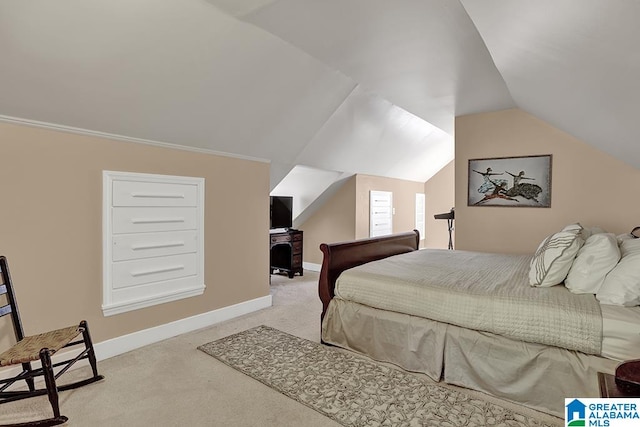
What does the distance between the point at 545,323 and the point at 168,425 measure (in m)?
2.11

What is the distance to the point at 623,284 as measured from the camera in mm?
1778

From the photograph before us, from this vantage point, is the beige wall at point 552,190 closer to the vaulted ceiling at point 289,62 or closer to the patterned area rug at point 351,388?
the vaulted ceiling at point 289,62

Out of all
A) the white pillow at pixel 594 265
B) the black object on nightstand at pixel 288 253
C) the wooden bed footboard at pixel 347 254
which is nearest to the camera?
the white pillow at pixel 594 265

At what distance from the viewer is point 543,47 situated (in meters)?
1.76

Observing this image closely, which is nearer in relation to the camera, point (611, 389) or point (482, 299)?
point (611, 389)

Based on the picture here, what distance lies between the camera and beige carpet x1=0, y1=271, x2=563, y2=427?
1.80 m

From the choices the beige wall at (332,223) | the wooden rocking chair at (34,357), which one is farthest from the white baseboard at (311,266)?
the wooden rocking chair at (34,357)

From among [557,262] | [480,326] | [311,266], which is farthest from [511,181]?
[311,266]

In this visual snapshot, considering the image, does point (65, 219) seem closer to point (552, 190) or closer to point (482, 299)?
point (482, 299)

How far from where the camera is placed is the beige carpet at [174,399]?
71.0 inches

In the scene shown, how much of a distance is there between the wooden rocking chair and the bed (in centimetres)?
170

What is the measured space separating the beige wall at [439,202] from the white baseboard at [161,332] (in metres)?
5.06

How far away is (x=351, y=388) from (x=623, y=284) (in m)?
1.63

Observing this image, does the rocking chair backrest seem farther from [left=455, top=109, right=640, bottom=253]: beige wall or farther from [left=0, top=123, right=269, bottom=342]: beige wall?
[left=455, top=109, right=640, bottom=253]: beige wall
